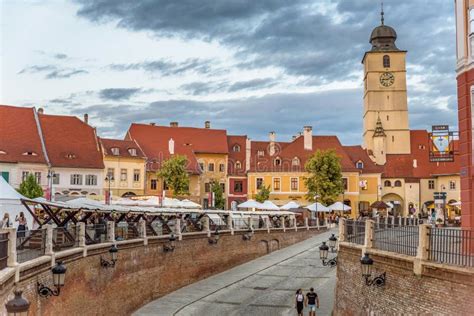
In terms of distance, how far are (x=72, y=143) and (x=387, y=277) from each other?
5209 centimetres

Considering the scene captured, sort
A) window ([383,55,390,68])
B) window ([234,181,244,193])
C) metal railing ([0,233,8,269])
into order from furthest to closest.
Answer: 1. window ([383,55,390,68])
2. window ([234,181,244,193])
3. metal railing ([0,233,8,269])

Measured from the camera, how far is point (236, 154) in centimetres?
8431

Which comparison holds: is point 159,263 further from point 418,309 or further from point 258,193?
point 258,193

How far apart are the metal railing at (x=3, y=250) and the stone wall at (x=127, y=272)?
0.76 ft

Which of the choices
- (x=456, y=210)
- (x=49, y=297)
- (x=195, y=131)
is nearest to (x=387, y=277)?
(x=49, y=297)

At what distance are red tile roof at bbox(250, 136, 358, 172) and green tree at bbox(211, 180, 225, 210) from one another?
18.0 ft

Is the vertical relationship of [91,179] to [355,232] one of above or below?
above

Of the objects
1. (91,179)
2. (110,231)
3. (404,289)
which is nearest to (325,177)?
(91,179)

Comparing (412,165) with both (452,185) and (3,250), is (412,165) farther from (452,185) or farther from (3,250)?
(3,250)

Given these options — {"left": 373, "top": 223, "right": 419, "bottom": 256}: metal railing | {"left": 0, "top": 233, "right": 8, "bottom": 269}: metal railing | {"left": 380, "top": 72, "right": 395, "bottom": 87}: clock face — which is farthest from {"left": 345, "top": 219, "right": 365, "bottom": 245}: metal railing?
{"left": 380, "top": 72, "right": 395, "bottom": 87}: clock face

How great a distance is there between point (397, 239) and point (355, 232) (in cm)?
406

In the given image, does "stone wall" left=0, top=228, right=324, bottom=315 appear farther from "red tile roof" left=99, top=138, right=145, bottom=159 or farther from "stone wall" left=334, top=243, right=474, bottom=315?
"red tile roof" left=99, top=138, right=145, bottom=159

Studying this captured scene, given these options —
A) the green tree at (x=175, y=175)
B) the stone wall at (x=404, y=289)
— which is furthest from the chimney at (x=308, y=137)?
the stone wall at (x=404, y=289)

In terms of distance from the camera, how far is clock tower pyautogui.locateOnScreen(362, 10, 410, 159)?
9331 centimetres
